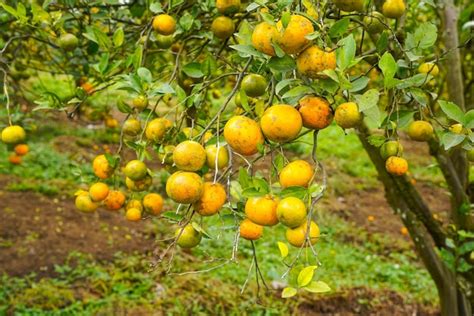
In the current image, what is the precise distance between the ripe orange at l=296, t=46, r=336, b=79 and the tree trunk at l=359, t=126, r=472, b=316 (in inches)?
58.4

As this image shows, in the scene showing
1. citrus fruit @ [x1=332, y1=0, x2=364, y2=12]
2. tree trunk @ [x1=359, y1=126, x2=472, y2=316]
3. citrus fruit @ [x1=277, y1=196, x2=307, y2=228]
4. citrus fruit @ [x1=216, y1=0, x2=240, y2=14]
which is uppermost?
citrus fruit @ [x1=332, y1=0, x2=364, y2=12]

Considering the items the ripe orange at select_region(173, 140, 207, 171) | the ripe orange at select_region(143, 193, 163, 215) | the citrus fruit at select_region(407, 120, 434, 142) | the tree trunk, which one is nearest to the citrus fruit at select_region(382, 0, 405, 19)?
the citrus fruit at select_region(407, 120, 434, 142)

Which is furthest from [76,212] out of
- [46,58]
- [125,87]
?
[125,87]

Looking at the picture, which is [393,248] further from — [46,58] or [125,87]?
[125,87]

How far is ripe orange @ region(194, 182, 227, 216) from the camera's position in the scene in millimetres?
915

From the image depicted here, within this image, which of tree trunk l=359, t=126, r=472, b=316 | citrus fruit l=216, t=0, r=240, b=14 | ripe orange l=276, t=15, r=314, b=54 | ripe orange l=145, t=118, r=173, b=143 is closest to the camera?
ripe orange l=276, t=15, r=314, b=54

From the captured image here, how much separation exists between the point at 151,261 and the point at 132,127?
2.58 m

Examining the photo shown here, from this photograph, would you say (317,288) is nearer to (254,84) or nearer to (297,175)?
(297,175)

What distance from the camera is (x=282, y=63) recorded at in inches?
34.1

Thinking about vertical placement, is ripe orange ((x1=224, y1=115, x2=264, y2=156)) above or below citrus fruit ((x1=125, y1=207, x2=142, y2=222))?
above

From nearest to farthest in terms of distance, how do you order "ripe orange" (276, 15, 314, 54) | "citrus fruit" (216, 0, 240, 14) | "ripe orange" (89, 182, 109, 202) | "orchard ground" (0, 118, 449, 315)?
"ripe orange" (276, 15, 314, 54)
"citrus fruit" (216, 0, 240, 14)
"ripe orange" (89, 182, 109, 202)
"orchard ground" (0, 118, 449, 315)

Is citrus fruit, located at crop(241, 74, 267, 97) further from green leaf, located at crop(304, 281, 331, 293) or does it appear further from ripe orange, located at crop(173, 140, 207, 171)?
green leaf, located at crop(304, 281, 331, 293)

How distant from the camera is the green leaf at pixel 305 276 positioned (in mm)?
902

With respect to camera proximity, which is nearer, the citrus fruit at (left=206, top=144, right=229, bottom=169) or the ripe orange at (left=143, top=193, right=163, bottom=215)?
the citrus fruit at (left=206, top=144, right=229, bottom=169)
